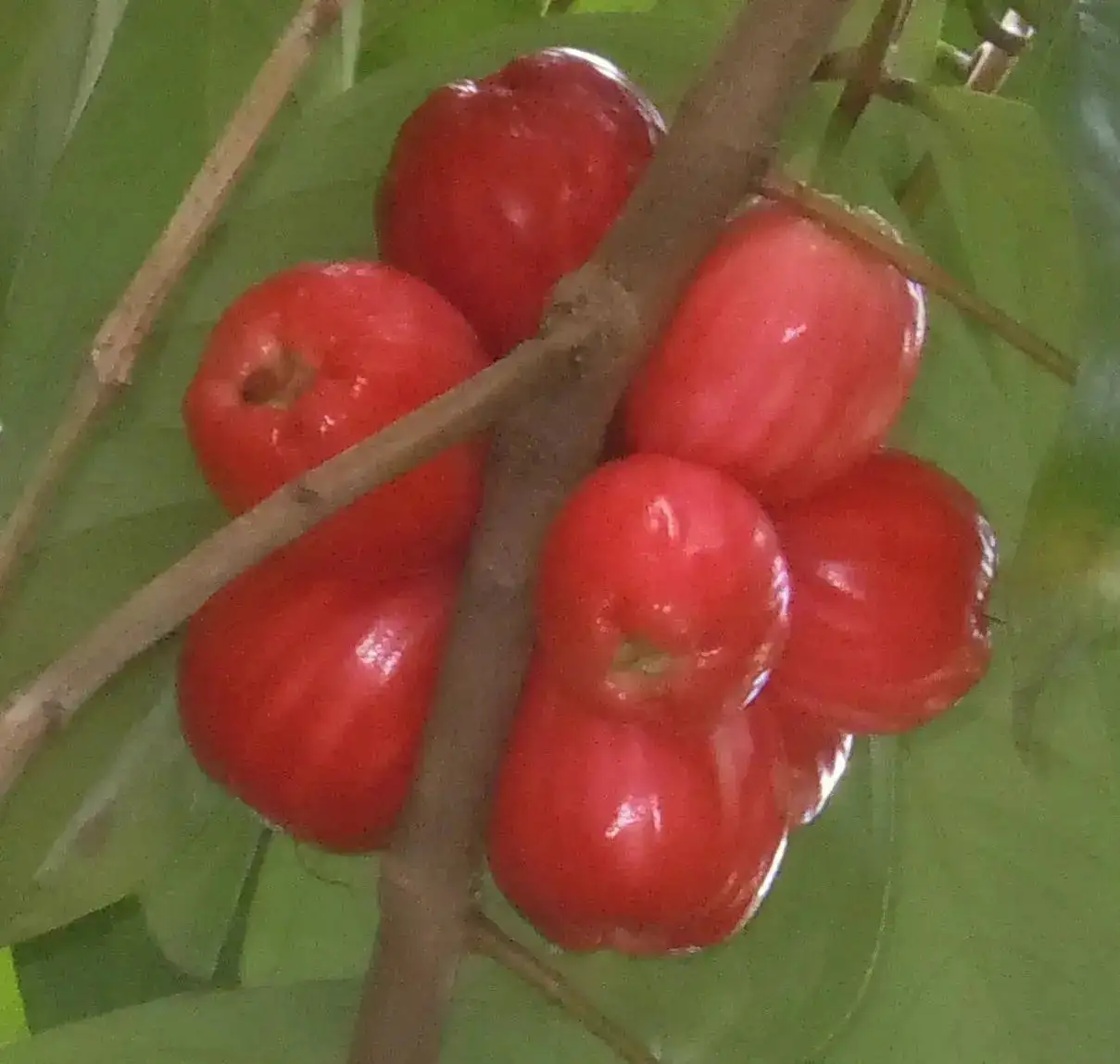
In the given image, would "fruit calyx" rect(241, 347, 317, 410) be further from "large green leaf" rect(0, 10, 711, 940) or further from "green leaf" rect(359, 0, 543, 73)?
"green leaf" rect(359, 0, 543, 73)

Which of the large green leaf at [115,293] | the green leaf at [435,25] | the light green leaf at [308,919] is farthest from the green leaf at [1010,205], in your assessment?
the light green leaf at [308,919]

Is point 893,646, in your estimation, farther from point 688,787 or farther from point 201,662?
point 201,662

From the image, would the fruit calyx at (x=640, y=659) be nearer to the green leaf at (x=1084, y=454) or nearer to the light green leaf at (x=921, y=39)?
the green leaf at (x=1084, y=454)

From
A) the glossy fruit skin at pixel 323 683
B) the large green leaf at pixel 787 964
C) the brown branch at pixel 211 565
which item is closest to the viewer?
the brown branch at pixel 211 565

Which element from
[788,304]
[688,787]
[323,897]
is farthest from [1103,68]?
[323,897]

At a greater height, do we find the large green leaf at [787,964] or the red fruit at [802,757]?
the red fruit at [802,757]
